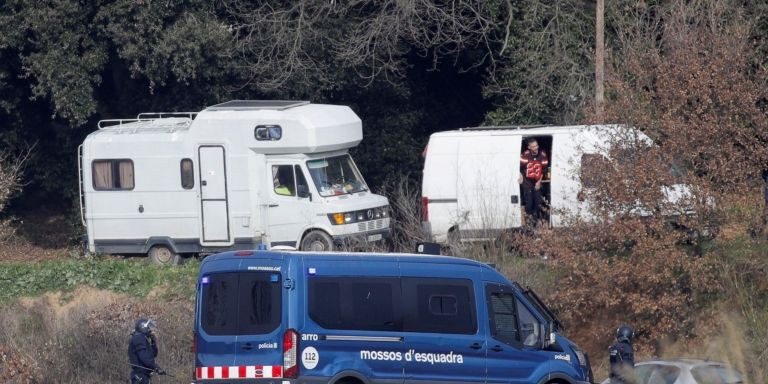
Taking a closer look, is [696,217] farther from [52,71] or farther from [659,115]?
[52,71]

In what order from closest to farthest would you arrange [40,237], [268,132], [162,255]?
[268,132] < [162,255] < [40,237]

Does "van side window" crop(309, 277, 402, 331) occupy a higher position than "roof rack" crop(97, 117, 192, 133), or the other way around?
"roof rack" crop(97, 117, 192, 133)

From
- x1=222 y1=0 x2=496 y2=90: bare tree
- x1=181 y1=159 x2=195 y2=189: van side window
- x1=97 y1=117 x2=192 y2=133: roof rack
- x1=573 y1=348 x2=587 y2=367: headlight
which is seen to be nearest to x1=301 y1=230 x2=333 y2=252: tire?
x1=181 y1=159 x2=195 y2=189: van side window

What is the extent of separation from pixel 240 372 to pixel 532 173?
8936 millimetres

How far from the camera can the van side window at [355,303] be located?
12.3 meters

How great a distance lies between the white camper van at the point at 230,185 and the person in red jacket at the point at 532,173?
3.07 metres

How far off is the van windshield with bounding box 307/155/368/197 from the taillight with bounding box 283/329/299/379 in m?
8.56

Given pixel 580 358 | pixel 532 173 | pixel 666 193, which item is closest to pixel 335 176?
pixel 532 173

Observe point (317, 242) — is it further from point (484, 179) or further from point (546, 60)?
point (546, 60)

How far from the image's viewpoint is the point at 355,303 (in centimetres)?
1239

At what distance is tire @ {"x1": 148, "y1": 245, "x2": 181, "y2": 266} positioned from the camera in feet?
69.4

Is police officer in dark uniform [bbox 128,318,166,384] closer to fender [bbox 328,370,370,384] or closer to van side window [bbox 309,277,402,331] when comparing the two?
van side window [bbox 309,277,402,331]

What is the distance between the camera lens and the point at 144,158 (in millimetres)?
20875

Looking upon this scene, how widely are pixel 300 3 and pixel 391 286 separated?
43.4 ft
